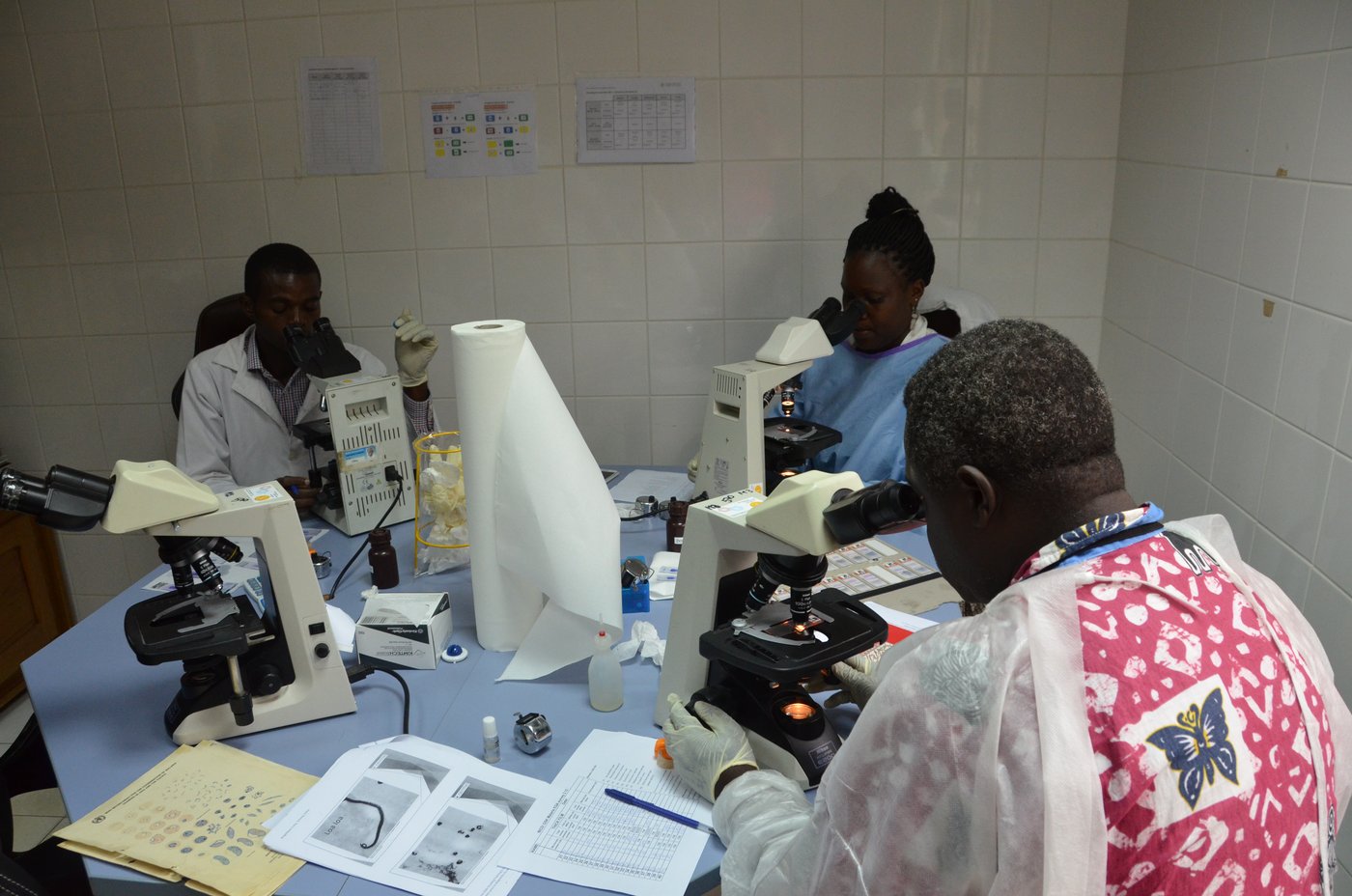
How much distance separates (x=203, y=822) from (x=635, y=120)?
7.17ft

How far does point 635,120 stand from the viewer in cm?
283

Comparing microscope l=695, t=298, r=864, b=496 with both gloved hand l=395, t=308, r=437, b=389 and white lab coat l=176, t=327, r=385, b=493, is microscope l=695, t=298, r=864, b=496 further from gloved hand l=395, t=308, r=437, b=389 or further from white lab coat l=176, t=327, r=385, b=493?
white lab coat l=176, t=327, r=385, b=493

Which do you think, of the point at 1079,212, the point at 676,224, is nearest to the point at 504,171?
the point at 676,224

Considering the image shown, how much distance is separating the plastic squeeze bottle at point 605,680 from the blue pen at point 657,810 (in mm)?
212

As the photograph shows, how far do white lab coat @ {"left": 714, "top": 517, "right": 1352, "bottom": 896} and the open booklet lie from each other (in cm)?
51

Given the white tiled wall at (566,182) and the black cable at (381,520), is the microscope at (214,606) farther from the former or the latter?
the white tiled wall at (566,182)

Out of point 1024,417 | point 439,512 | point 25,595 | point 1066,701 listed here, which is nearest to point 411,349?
point 439,512

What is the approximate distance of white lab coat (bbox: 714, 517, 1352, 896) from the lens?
0.79m

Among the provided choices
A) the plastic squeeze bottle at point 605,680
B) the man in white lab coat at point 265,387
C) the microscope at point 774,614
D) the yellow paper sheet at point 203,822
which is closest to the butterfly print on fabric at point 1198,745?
the microscope at point 774,614

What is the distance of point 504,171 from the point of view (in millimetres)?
2889

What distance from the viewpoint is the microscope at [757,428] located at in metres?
2.12

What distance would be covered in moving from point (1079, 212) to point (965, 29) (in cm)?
63

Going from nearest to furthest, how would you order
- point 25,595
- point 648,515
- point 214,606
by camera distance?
point 214,606, point 648,515, point 25,595

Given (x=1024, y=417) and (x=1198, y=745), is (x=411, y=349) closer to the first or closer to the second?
(x=1024, y=417)
